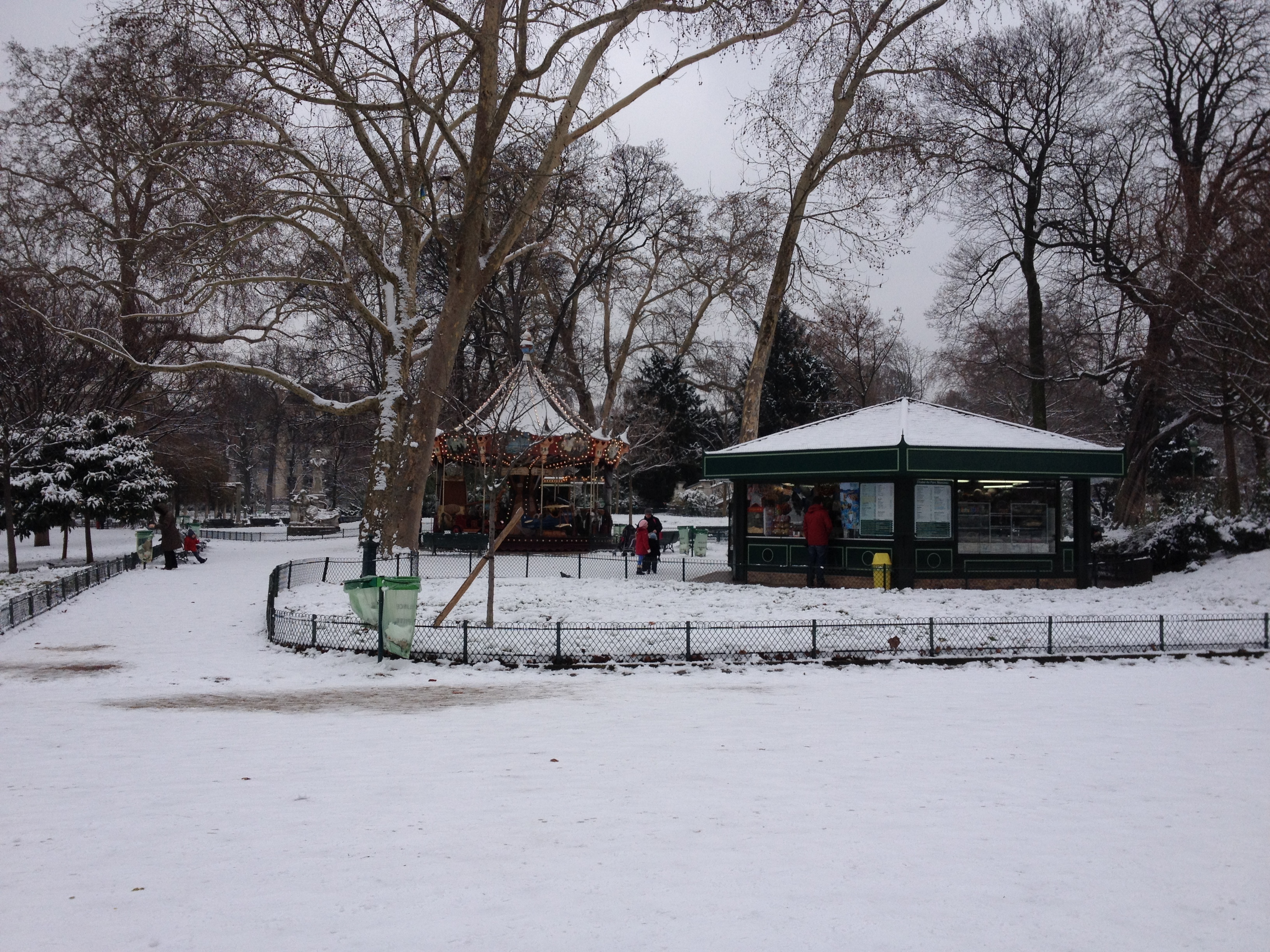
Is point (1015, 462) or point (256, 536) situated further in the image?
point (256, 536)

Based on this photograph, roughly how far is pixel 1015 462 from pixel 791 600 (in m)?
6.64

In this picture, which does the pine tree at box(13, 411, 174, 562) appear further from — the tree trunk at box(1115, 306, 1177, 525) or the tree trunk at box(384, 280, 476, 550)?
the tree trunk at box(1115, 306, 1177, 525)

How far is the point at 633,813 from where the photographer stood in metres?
6.56

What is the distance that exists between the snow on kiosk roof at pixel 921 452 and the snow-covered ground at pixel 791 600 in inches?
105

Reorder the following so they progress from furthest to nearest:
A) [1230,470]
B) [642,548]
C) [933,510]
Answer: [1230,470] < [642,548] < [933,510]

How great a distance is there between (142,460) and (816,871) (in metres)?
31.8

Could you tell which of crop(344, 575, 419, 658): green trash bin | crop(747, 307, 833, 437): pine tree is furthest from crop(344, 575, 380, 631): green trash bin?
crop(747, 307, 833, 437): pine tree

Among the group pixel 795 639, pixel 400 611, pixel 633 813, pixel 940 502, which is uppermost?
pixel 940 502

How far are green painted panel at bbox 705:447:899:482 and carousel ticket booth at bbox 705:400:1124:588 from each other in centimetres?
3

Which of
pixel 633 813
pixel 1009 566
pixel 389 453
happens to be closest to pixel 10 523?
pixel 389 453

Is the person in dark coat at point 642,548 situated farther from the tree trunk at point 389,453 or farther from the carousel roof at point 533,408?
the carousel roof at point 533,408

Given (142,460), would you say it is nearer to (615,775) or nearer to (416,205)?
(416,205)

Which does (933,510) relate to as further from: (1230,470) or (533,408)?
(533,408)

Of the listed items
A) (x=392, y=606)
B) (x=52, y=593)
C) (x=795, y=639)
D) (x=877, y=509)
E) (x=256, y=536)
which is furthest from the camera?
(x=256, y=536)
